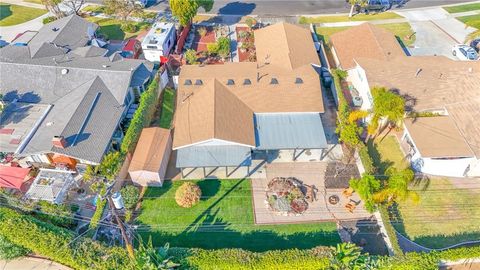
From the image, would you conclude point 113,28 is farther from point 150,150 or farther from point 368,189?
point 368,189

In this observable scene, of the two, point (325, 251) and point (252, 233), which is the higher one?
point (325, 251)

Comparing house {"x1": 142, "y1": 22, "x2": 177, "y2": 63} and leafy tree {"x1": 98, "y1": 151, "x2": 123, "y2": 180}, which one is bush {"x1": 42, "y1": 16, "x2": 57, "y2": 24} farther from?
leafy tree {"x1": 98, "y1": 151, "x2": 123, "y2": 180}

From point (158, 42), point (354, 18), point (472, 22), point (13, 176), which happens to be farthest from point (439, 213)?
point (13, 176)

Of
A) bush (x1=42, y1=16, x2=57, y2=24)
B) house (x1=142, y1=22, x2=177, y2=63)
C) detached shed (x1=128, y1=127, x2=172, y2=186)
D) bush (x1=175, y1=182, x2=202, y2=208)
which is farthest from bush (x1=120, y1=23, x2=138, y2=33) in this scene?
bush (x1=175, y1=182, x2=202, y2=208)

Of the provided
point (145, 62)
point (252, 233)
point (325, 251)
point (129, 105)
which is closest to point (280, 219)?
point (252, 233)

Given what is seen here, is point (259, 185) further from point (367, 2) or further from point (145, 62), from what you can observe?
point (367, 2)
